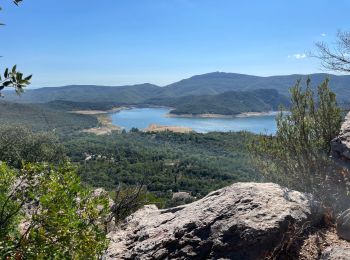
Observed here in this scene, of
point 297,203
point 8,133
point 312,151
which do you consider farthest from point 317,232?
point 8,133

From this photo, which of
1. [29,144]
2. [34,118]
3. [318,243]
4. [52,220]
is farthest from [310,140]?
[34,118]

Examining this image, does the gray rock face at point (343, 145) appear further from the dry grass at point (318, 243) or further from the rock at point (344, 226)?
the dry grass at point (318, 243)

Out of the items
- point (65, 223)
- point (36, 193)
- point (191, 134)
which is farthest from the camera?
point (191, 134)

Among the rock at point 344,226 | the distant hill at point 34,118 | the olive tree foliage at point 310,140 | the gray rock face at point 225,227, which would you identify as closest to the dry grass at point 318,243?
Answer: the rock at point 344,226

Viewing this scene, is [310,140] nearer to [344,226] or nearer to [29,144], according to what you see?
[344,226]

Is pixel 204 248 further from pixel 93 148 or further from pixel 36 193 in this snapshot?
pixel 93 148

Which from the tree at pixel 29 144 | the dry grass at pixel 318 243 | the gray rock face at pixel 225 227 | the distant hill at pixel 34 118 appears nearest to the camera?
the dry grass at pixel 318 243
